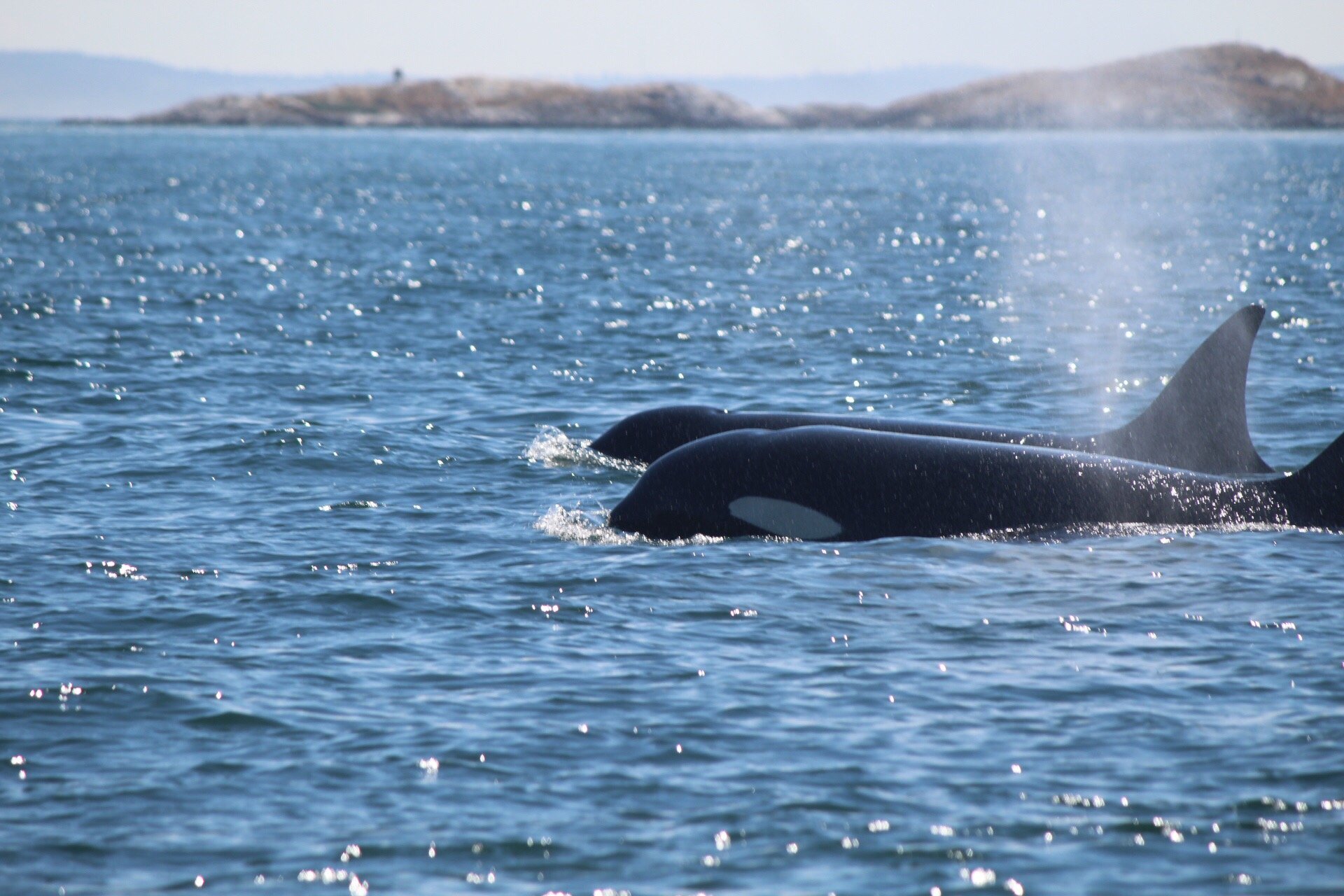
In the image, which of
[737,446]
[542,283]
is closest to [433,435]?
[737,446]

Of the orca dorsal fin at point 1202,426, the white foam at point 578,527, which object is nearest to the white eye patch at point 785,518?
the white foam at point 578,527

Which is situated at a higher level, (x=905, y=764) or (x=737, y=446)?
(x=737, y=446)

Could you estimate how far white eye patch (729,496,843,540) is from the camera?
45.5 ft

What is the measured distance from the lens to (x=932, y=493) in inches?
548

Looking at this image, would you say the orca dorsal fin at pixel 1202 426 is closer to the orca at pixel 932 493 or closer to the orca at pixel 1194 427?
the orca at pixel 1194 427

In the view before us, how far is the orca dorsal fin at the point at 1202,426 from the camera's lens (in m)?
15.9

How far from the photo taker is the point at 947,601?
12.1 meters

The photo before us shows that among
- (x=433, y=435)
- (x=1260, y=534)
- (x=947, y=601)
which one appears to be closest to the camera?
(x=947, y=601)

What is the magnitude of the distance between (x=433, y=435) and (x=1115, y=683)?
429 inches

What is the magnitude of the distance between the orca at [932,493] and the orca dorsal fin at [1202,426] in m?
1.77

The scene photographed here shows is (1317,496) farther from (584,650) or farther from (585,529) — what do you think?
(584,650)

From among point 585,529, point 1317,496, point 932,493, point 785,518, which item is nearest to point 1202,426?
point 1317,496

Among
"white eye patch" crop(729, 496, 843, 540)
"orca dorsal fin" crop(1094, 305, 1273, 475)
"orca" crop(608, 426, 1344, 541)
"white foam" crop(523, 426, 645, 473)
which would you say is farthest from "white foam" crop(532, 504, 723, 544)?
"orca dorsal fin" crop(1094, 305, 1273, 475)

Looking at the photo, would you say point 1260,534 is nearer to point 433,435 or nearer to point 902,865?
point 902,865
